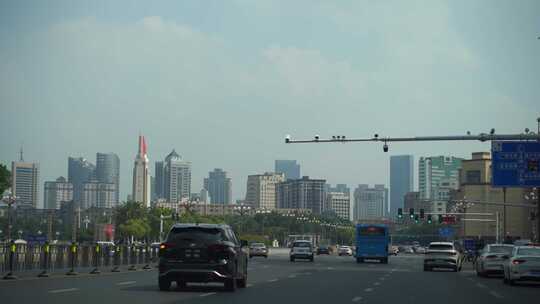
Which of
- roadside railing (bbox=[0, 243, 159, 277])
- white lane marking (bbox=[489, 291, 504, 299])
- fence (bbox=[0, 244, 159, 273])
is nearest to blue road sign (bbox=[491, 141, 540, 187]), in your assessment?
roadside railing (bbox=[0, 243, 159, 277])

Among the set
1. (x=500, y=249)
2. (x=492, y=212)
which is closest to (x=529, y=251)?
(x=500, y=249)

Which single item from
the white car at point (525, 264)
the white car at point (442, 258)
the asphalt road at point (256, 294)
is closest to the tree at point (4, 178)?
the white car at point (442, 258)

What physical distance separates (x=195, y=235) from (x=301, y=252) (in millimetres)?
49257

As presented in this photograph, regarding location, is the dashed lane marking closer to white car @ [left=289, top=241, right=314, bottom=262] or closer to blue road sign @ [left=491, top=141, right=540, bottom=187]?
blue road sign @ [left=491, top=141, right=540, bottom=187]

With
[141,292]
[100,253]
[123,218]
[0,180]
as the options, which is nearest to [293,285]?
[141,292]

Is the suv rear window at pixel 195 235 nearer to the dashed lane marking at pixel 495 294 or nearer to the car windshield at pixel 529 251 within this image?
the dashed lane marking at pixel 495 294

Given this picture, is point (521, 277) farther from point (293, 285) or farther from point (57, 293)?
point (57, 293)

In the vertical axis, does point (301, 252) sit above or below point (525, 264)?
below

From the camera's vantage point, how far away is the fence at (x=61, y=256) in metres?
33.8

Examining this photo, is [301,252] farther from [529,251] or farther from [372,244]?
[529,251]

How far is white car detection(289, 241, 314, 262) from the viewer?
72.6 meters

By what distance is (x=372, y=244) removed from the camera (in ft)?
233

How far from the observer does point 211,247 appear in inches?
943

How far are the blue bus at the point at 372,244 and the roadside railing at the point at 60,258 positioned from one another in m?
26.3
